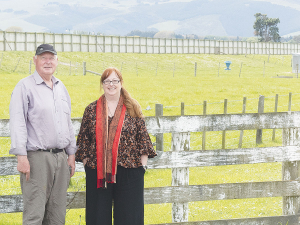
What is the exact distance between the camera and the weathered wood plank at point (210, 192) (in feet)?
14.6

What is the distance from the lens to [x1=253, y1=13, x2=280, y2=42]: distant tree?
116 meters

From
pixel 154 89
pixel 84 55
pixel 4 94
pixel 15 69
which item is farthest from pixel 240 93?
pixel 84 55

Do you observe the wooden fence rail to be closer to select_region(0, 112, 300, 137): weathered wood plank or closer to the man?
select_region(0, 112, 300, 137): weathered wood plank

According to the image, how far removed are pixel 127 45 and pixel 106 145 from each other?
60627mm

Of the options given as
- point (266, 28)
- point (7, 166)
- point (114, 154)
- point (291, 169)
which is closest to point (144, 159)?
point (114, 154)

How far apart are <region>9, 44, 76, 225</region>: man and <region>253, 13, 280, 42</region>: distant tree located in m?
117

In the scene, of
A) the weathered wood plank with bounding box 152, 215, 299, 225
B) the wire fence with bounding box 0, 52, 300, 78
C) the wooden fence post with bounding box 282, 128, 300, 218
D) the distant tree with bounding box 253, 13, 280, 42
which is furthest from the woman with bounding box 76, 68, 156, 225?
the distant tree with bounding box 253, 13, 280, 42

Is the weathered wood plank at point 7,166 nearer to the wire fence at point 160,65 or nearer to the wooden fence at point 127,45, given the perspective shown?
the wire fence at point 160,65

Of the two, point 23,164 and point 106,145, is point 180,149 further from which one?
point 23,164

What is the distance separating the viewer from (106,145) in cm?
386

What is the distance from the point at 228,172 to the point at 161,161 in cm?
593

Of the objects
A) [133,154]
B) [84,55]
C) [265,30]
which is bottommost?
[133,154]

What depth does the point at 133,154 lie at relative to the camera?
3941 millimetres

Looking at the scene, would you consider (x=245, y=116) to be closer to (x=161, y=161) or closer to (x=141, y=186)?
(x=161, y=161)
